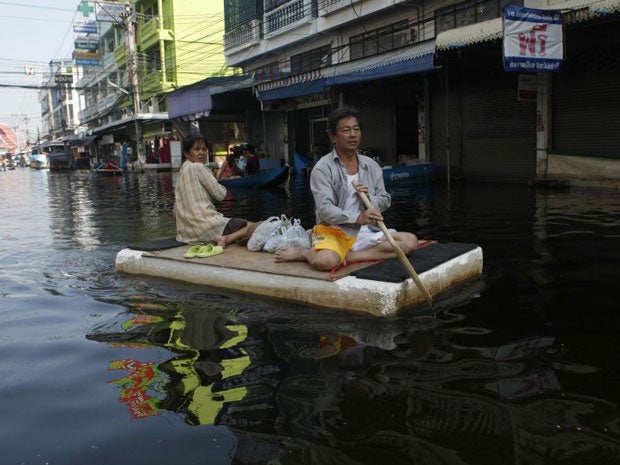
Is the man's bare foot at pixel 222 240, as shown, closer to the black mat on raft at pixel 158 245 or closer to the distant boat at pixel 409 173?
the black mat on raft at pixel 158 245

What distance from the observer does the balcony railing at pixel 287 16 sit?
21589mm

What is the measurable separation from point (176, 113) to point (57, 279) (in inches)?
983

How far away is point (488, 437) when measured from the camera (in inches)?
91.3

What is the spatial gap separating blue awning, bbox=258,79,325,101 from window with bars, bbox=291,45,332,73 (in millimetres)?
1721

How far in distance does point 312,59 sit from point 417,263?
19.7 m

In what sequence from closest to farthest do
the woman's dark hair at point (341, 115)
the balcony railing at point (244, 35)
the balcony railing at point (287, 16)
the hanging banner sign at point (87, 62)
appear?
the woman's dark hair at point (341, 115)
the balcony railing at point (287, 16)
the balcony railing at point (244, 35)
the hanging banner sign at point (87, 62)

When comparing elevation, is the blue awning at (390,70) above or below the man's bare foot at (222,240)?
above

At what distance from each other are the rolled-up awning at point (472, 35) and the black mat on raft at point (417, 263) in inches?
317

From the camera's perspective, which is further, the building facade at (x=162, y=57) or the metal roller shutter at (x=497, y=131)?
the building facade at (x=162, y=57)

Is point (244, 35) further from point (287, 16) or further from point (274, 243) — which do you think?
point (274, 243)

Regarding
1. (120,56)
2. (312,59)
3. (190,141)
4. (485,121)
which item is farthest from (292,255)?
(120,56)

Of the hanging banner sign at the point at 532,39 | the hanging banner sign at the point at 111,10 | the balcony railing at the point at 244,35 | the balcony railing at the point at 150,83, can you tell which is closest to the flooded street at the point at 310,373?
the hanging banner sign at the point at 532,39

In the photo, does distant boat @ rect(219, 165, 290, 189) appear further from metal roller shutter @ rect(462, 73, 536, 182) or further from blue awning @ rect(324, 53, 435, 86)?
metal roller shutter @ rect(462, 73, 536, 182)

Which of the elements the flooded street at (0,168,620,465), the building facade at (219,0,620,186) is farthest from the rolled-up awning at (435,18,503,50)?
the flooded street at (0,168,620,465)
